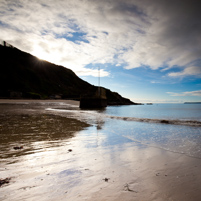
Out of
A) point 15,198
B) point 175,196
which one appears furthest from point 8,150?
point 175,196

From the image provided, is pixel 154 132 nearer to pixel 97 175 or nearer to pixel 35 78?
pixel 97 175

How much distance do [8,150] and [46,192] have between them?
297 centimetres

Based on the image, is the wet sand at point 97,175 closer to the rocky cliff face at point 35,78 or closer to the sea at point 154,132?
the sea at point 154,132

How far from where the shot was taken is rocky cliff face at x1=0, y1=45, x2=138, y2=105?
116m

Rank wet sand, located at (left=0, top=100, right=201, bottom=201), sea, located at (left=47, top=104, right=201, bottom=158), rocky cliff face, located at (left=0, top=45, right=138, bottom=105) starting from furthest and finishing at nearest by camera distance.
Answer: rocky cliff face, located at (left=0, top=45, right=138, bottom=105) → sea, located at (left=47, top=104, right=201, bottom=158) → wet sand, located at (left=0, top=100, right=201, bottom=201)

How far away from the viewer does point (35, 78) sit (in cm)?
14462

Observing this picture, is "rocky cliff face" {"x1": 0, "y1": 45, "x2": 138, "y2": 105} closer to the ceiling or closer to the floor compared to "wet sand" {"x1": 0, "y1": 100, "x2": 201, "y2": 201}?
closer to the ceiling

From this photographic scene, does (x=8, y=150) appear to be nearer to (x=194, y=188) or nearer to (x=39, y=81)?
(x=194, y=188)

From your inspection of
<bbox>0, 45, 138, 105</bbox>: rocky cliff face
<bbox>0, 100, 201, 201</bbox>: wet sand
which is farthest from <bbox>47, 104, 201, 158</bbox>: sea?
<bbox>0, 45, 138, 105</bbox>: rocky cliff face

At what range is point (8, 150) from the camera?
14.4 feet

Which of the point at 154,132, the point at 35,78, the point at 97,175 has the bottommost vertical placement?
the point at 154,132

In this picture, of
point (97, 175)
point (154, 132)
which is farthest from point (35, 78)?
point (97, 175)

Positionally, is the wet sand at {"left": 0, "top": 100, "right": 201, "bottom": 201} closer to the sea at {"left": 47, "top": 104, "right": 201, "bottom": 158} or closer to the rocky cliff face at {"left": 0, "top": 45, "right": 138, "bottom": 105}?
the sea at {"left": 47, "top": 104, "right": 201, "bottom": 158}

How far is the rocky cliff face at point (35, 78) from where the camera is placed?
4584 inches
